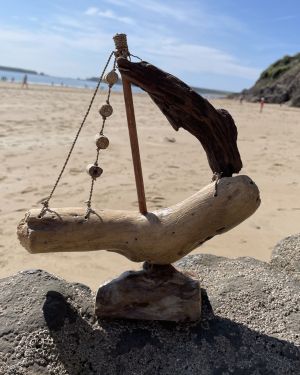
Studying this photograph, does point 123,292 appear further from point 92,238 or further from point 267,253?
point 267,253

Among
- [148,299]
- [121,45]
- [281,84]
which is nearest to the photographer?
[121,45]

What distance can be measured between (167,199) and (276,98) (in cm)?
3879

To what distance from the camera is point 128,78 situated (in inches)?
111

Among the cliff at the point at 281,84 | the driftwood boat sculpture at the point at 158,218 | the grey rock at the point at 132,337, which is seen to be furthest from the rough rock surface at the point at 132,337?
the cliff at the point at 281,84

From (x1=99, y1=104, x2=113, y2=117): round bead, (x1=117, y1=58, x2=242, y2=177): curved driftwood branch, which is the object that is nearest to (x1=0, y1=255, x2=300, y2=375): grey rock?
(x1=117, y1=58, x2=242, y2=177): curved driftwood branch

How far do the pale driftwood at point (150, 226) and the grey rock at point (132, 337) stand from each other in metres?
0.40

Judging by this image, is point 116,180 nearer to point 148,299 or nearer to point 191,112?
point 148,299

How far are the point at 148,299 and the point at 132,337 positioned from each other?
0.25 m

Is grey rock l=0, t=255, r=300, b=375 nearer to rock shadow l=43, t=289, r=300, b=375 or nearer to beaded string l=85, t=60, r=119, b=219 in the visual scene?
rock shadow l=43, t=289, r=300, b=375

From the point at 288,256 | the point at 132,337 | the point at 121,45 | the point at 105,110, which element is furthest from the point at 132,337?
the point at 288,256

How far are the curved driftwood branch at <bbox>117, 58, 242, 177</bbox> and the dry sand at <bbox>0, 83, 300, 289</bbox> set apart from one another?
75.9 inches

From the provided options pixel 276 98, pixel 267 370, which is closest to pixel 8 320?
pixel 267 370

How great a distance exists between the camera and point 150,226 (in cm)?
294

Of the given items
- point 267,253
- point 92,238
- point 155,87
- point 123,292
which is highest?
point 155,87
